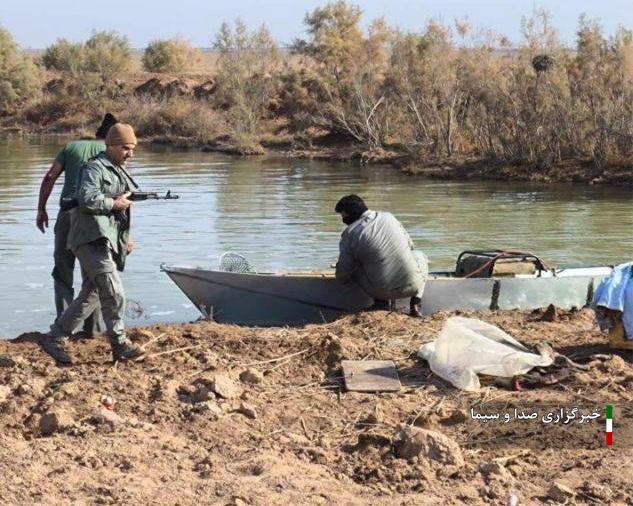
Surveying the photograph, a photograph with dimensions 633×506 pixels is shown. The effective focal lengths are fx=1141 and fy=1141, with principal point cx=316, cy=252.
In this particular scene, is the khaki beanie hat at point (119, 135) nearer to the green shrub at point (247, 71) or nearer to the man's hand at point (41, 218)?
the man's hand at point (41, 218)

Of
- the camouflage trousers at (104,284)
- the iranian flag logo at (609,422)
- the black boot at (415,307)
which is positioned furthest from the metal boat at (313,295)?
the iranian flag logo at (609,422)

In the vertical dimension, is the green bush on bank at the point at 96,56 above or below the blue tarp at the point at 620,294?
above

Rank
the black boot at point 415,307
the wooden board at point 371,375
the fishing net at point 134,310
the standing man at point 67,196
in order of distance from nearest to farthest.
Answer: the wooden board at point 371,375 → the standing man at point 67,196 → the black boot at point 415,307 → the fishing net at point 134,310

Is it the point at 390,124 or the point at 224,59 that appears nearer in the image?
the point at 390,124

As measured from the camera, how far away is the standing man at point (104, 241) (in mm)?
7383

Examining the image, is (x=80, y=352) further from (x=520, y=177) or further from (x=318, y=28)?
(x=318, y=28)

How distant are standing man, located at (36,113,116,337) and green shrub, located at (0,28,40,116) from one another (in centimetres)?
4675

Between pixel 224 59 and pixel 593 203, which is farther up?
pixel 224 59

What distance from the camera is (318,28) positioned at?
4981 cm

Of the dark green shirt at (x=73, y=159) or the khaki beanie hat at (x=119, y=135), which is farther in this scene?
the dark green shirt at (x=73, y=159)

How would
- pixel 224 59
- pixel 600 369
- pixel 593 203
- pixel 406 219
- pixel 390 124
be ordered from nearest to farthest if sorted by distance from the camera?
pixel 600 369 → pixel 406 219 → pixel 593 203 → pixel 390 124 → pixel 224 59

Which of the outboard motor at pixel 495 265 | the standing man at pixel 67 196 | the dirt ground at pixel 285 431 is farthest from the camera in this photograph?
the outboard motor at pixel 495 265

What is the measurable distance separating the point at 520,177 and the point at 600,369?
22.8 meters

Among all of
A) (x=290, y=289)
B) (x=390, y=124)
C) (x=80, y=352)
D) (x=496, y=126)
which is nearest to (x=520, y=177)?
(x=496, y=126)
